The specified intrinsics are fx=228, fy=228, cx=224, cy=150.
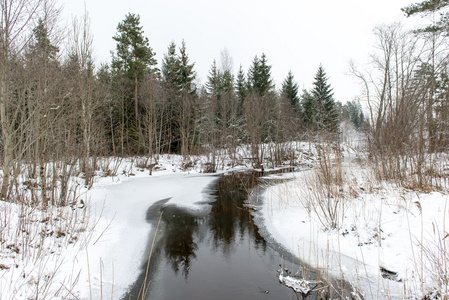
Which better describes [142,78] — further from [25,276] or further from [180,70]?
[25,276]

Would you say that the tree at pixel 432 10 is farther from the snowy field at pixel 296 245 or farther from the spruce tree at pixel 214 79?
the spruce tree at pixel 214 79

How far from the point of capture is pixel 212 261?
4922 mm

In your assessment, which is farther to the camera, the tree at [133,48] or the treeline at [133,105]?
the tree at [133,48]

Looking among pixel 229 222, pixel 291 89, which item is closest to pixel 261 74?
pixel 291 89

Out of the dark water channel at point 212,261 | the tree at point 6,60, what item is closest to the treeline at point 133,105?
the tree at point 6,60

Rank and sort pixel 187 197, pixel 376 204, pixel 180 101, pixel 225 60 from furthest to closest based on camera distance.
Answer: pixel 225 60
pixel 180 101
pixel 187 197
pixel 376 204

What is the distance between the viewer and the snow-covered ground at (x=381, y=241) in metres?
3.37

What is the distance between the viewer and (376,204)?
19.1 ft

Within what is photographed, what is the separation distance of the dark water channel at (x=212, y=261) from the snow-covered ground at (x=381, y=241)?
2.28ft

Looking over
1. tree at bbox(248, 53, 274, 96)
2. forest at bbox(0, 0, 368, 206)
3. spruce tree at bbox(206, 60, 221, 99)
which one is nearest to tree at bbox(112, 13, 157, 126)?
forest at bbox(0, 0, 368, 206)

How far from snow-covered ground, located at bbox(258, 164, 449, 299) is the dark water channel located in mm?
696

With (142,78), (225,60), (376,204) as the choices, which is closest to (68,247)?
(376,204)

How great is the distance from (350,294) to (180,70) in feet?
86.9

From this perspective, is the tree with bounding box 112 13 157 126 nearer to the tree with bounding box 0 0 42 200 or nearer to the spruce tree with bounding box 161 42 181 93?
the spruce tree with bounding box 161 42 181 93
